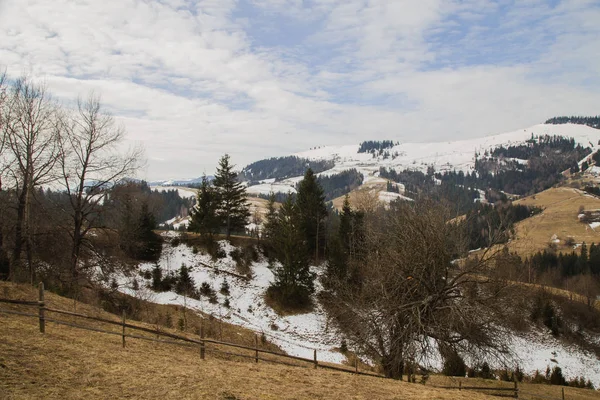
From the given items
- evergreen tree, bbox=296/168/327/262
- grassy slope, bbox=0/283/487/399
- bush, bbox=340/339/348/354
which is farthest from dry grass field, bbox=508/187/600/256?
grassy slope, bbox=0/283/487/399

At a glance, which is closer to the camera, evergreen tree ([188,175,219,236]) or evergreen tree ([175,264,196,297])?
evergreen tree ([175,264,196,297])

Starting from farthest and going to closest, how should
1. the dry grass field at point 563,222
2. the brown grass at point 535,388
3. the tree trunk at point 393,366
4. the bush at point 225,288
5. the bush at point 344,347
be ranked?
the dry grass field at point 563,222 < the bush at point 225,288 < the bush at point 344,347 < the brown grass at point 535,388 < the tree trunk at point 393,366

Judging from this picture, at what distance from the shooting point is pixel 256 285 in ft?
143

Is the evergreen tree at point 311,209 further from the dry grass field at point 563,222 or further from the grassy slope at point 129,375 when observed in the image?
the dry grass field at point 563,222

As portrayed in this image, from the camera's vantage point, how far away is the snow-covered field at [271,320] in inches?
1363

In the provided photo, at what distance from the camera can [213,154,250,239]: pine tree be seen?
49.9m

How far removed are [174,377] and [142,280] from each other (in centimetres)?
3343

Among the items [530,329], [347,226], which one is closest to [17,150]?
[347,226]

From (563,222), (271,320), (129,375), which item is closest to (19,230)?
(129,375)

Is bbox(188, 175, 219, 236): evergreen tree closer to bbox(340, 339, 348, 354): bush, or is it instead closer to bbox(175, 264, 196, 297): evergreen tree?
bbox(175, 264, 196, 297): evergreen tree

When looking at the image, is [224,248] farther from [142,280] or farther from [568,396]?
[568,396]

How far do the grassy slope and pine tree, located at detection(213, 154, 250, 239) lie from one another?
36.5 m

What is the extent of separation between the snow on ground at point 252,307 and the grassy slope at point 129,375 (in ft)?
63.0

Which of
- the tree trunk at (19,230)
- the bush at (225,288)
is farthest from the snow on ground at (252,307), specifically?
the tree trunk at (19,230)
